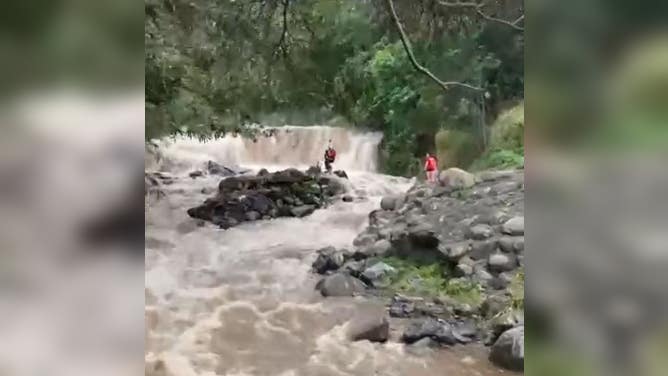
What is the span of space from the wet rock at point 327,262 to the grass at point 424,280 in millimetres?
83

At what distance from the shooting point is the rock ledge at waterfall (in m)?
1.34

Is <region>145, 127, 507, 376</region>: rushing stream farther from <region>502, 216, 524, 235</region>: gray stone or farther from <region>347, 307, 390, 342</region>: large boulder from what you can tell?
<region>502, 216, 524, 235</region>: gray stone

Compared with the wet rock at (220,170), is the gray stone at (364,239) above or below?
below

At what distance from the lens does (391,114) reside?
A: 134cm

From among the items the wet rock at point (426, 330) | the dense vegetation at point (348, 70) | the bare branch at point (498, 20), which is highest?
the bare branch at point (498, 20)

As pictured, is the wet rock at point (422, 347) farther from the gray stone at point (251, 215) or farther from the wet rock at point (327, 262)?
the gray stone at point (251, 215)

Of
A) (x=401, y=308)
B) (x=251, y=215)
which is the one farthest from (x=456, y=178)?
(x=251, y=215)

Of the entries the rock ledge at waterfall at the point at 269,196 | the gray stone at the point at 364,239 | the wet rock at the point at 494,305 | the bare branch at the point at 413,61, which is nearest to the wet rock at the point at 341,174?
the rock ledge at waterfall at the point at 269,196

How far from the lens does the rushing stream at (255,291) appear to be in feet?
4.29

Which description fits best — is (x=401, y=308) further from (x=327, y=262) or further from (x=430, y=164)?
(x=430, y=164)

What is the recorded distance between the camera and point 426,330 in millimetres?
1323

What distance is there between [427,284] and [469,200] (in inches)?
6.9

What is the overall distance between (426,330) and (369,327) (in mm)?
106

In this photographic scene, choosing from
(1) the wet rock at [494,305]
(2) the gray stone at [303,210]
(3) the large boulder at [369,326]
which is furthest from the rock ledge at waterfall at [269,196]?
(1) the wet rock at [494,305]
